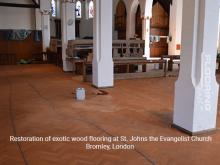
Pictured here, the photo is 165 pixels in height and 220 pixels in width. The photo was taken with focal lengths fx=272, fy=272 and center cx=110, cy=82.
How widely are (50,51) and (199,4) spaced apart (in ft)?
38.5

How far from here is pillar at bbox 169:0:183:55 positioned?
13.6 m

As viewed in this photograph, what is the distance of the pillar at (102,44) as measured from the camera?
713 centimetres

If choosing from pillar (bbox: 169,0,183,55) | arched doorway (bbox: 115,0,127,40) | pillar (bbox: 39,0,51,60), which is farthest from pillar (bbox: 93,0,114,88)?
arched doorway (bbox: 115,0,127,40)

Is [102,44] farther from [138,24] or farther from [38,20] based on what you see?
[38,20]

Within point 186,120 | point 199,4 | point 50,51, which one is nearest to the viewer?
point 199,4

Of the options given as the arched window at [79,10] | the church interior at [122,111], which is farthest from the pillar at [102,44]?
the arched window at [79,10]

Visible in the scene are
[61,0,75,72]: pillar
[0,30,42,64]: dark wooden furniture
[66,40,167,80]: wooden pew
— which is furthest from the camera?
[0,30,42,64]: dark wooden furniture

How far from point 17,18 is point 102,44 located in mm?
10591

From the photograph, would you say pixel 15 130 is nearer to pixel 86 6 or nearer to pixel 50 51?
pixel 50 51

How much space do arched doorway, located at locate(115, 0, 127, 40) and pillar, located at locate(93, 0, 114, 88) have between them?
30.2ft

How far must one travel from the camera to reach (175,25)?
13742mm

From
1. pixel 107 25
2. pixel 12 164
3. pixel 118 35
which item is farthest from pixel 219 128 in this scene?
pixel 118 35

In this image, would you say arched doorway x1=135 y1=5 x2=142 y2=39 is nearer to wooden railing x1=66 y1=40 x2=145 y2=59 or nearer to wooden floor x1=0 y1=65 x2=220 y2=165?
wooden railing x1=66 y1=40 x2=145 y2=59

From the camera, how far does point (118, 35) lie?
1703 cm
